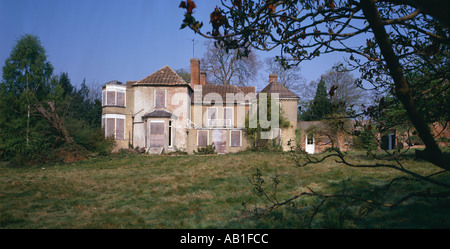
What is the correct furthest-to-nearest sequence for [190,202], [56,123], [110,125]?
[110,125], [56,123], [190,202]

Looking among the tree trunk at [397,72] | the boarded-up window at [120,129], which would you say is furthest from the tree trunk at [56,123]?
the tree trunk at [397,72]

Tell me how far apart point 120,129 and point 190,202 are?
21.1 meters

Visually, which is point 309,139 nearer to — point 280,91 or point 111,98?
point 280,91

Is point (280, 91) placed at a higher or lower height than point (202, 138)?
higher

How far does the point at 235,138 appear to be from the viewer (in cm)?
2770

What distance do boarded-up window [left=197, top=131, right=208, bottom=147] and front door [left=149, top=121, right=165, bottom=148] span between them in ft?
10.6

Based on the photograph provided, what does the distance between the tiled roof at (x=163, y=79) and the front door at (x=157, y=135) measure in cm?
382

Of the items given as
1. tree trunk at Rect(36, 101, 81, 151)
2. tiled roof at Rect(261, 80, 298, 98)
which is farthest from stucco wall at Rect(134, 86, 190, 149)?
tiled roof at Rect(261, 80, 298, 98)

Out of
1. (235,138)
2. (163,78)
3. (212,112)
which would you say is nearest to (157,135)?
(163,78)

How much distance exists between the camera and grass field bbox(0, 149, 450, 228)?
5.70m

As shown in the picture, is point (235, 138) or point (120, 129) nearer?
point (120, 129)

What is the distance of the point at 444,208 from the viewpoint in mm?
5691
